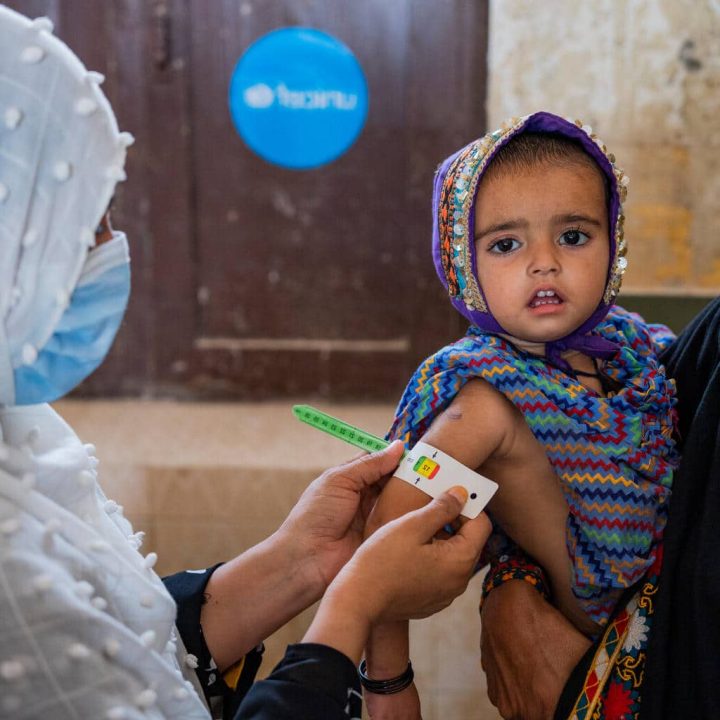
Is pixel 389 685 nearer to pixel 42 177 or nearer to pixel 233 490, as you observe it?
pixel 42 177

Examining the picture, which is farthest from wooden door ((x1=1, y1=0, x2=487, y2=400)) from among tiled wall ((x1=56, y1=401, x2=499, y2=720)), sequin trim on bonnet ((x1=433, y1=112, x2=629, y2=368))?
sequin trim on bonnet ((x1=433, y1=112, x2=629, y2=368))

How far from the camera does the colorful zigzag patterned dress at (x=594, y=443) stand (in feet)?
3.69

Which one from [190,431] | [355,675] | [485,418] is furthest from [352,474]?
[190,431]

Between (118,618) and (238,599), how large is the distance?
1.00ft

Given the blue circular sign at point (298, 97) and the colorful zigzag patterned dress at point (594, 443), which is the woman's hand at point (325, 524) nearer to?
the colorful zigzag patterned dress at point (594, 443)

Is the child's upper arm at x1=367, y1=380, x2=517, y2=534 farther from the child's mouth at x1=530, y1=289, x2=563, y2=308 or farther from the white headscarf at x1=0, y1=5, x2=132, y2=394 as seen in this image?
the white headscarf at x1=0, y1=5, x2=132, y2=394

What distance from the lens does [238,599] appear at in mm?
1151

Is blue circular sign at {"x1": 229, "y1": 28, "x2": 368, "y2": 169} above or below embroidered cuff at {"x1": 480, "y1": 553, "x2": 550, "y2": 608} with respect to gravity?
above

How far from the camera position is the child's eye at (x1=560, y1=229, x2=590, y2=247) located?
1190 mm

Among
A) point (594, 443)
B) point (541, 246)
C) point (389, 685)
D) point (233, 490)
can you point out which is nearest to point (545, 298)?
point (541, 246)

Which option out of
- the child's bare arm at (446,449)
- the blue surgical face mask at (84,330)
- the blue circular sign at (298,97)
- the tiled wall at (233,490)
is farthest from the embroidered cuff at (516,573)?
the blue circular sign at (298,97)

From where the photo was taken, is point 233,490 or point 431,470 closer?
point 431,470

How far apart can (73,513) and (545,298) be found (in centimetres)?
73

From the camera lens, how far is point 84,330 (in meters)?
0.86
